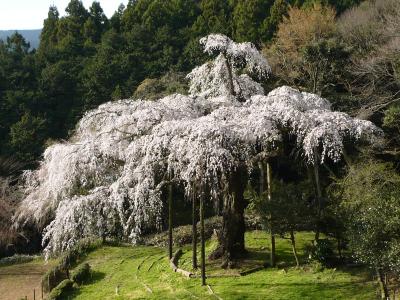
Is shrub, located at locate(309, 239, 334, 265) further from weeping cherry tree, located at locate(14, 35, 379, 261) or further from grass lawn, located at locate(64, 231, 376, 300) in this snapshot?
weeping cherry tree, located at locate(14, 35, 379, 261)

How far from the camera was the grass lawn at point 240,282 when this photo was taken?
34.2 feet

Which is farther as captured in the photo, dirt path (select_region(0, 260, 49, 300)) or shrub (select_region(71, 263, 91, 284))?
dirt path (select_region(0, 260, 49, 300))

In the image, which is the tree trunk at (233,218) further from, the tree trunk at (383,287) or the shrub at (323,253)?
the tree trunk at (383,287)

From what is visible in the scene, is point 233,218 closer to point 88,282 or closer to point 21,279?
point 88,282

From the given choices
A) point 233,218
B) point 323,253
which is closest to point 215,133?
point 233,218

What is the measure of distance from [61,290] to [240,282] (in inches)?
201

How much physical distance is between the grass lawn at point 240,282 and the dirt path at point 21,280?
7.29 feet

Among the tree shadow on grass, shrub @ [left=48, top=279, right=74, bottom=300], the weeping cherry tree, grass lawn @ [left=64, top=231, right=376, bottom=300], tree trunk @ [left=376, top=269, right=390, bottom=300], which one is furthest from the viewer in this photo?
the tree shadow on grass

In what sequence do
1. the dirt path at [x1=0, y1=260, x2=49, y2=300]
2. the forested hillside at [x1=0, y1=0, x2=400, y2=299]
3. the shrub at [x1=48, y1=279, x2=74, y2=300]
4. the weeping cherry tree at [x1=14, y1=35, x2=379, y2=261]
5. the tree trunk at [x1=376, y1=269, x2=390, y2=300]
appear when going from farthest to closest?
the dirt path at [x1=0, y1=260, x2=49, y2=300], the shrub at [x1=48, y1=279, x2=74, y2=300], the forested hillside at [x1=0, y1=0, x2=400, y2=299], the weeping cherry tree at [x1=14, y1=35, x2=379, y2=261], the tree trunk at [x1=376, y1=269, x2=390, y2=300]

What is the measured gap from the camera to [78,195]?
12.2 meters

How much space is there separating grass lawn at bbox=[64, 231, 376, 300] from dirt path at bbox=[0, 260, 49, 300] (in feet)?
7.29

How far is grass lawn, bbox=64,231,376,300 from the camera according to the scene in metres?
10.4

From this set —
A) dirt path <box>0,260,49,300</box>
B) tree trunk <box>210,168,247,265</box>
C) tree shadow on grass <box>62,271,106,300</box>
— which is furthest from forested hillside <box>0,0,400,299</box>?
dirt path <box>0,260,49,300</box>

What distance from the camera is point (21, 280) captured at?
53.8ft
